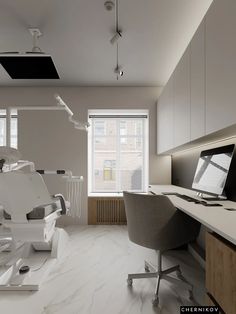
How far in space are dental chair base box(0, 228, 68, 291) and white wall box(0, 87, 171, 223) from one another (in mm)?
1318

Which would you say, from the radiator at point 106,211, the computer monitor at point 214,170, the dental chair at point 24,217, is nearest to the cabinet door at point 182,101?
the computer monitor at point 214,170

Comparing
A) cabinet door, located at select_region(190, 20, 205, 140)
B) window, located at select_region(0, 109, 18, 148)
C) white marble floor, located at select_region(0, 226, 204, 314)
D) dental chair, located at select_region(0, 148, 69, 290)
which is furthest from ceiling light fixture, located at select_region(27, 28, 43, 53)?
white marble floor, located at select_region(0, 226, 204, 314)

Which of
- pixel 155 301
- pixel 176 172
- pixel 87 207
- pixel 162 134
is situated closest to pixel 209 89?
pixel 155 301

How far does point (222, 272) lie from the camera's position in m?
1.09

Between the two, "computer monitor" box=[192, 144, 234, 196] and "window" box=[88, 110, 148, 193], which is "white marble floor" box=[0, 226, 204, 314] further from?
"window" box=[88, 110, 148, 193]

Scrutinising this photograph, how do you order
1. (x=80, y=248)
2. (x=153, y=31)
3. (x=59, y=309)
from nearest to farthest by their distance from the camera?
(x=59, y=309)
(x=153, y=31)
(x=80, y=248)

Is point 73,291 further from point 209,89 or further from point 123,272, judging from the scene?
point 209,89

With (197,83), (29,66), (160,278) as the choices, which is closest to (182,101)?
(197,83)

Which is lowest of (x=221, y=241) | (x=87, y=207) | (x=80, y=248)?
(x=80, y=248)

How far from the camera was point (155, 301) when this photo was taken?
1.78 metres

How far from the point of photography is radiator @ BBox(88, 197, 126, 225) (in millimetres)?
4109

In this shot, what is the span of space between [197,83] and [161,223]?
119 cm

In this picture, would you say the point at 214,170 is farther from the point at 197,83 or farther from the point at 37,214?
the point at 37,214

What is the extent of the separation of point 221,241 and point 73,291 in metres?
1.42
